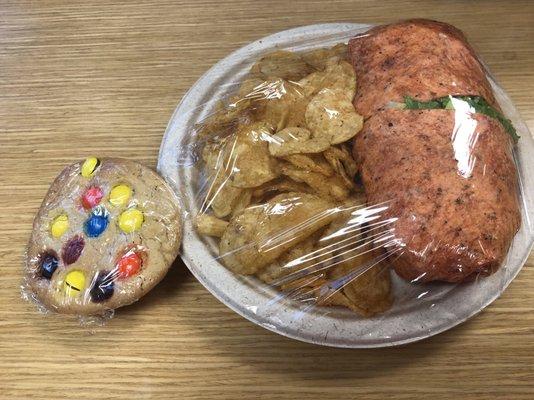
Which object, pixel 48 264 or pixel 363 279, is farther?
pixel 48 264

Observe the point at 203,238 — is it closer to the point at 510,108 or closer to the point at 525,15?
the point at 510,108

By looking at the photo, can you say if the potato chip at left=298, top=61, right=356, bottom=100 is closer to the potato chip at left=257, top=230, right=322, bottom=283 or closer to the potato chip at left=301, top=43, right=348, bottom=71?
the potato chip at left=301, top=43, right=348, bottom=71

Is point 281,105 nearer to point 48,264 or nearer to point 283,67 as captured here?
point 283,67

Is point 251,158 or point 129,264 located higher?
point 251,158

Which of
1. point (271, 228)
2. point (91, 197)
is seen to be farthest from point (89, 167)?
point (271, 228)

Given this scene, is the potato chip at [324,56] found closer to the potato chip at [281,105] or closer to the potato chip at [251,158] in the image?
the potato chip at [281,105]

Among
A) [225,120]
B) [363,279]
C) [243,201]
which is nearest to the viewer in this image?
[363,279]
